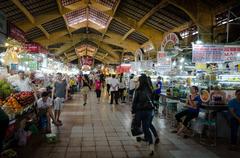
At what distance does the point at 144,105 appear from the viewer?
262 inches

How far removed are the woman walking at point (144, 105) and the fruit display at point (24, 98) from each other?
2.74 meters

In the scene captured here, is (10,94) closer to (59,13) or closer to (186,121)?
(186,121)

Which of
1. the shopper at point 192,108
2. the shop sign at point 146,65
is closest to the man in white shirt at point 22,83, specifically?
the shopper at point 192,108

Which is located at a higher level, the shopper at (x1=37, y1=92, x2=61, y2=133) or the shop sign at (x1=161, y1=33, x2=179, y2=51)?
the shop sign at (x1=161, y1=33, x2=179, y2=51)

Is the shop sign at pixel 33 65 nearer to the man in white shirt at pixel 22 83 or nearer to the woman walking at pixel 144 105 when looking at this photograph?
the man in white shirt at pixel 22 83

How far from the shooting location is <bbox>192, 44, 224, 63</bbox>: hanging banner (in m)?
10.2

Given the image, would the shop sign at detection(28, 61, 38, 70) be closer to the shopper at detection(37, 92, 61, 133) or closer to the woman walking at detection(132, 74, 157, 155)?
the shopper at detection(37, 92, 61, 133)

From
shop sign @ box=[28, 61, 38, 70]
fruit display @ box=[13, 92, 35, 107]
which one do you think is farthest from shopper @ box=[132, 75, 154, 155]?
shop sign @ box=[28, 61, 38, 70]

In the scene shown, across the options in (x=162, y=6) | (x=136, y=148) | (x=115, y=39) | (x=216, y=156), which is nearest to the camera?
(x=216, y=156)

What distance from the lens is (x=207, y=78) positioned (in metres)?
9.12

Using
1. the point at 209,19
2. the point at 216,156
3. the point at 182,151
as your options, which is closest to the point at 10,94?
the point at 182,151

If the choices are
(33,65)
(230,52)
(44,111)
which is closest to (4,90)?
(44,111)

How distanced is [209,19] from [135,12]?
642cm

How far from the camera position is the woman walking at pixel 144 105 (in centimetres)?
667
